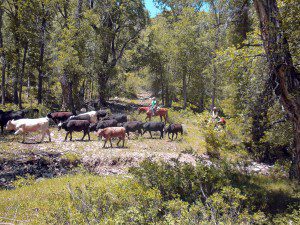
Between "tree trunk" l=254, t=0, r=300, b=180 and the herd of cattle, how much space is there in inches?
378

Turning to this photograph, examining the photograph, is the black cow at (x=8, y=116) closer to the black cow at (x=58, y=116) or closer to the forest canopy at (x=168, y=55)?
the black cow at (x=58, y=116)

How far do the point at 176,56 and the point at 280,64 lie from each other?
25.1 metres

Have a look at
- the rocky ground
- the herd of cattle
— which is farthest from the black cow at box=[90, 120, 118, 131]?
the rocky ground

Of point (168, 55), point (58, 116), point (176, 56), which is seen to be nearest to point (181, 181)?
point (58, 116)

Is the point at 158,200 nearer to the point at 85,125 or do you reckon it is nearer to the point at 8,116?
the point at 85,125

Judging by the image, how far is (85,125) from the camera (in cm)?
1633

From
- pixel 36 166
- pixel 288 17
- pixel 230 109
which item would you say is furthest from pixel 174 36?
pixel 288 17

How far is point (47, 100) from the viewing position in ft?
97.5

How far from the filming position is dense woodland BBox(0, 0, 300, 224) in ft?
22.7

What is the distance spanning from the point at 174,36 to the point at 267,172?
22.6 metres

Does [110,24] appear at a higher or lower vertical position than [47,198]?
higher

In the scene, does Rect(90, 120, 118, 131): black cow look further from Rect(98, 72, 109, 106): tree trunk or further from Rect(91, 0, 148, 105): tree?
Rect(98, 72, 109, 106): tree trunk

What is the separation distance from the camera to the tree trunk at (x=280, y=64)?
258 inches

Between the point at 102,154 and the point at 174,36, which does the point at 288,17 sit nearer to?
the point at 102,154
